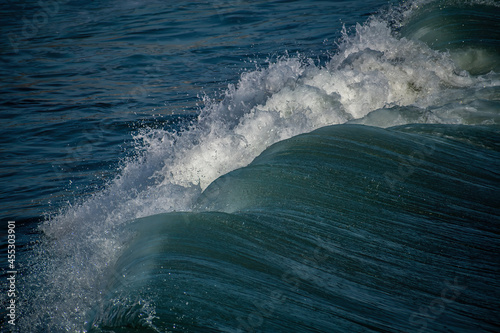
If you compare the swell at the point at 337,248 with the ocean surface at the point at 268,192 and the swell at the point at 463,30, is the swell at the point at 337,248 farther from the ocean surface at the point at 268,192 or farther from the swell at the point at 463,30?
the swell at the point at 463,30

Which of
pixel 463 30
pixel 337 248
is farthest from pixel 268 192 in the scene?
pixel 463 30

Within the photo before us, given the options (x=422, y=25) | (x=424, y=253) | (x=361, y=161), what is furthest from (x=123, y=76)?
(x=424, y=253)

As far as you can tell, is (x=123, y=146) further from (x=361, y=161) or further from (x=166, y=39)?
(x=166, y=39)

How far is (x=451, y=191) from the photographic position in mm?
2570

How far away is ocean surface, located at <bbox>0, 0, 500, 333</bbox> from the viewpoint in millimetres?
1983

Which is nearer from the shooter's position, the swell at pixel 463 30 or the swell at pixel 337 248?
the swell at pixel 337 248

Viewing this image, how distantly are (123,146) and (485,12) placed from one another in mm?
5408

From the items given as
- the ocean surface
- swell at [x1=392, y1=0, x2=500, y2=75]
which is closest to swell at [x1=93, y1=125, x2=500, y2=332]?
the ocean surface

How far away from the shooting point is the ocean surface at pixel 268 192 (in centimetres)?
198

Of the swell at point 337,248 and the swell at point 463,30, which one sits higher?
the swell at point 463,30

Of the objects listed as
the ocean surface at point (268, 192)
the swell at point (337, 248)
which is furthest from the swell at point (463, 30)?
the swell at point (337, 248)

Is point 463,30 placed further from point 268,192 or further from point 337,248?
point 337,248

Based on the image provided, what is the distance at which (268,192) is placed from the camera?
284cm

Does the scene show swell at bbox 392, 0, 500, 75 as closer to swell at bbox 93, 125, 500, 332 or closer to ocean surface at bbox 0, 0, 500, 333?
ocean surface at bbox 0, 0, 500, 333
